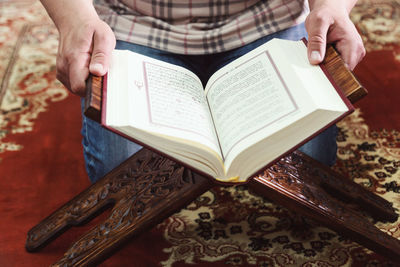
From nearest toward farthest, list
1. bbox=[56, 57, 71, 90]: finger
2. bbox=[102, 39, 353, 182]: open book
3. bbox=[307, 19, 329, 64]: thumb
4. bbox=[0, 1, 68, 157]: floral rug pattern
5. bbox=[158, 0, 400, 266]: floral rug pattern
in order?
bbox=[102, 39, 353, 182]: open book, bbox=[307, 19, 329, 64]: thumb, bbox=[56, 57, 71, 90]: finger, bbox=[158, 0, 400, 266]: floral rug pattern, bbox=[0, 1, 68, 157]: floral rug pattern

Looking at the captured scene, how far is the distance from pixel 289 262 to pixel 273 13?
53cm

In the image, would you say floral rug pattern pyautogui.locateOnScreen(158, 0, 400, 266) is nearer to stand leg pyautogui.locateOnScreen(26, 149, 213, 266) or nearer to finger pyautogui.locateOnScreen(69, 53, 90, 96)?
stand leg pyautogui.locateOnScreen(26, 149, 213, 266)

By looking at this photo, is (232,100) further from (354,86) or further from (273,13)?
(273,13)

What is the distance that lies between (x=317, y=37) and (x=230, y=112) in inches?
8.0

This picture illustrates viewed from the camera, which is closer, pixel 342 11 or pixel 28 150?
pixel 342 11

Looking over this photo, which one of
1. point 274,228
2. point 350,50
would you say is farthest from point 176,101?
point 274,228

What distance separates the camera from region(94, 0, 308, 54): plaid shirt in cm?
101

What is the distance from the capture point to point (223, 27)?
3.31 ft

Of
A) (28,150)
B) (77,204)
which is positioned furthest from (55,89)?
(77,204)

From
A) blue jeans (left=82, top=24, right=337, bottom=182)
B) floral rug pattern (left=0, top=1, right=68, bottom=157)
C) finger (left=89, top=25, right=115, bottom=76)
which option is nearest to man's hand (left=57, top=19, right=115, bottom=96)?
finger (left=89, top=25, right=115, bottom=76)

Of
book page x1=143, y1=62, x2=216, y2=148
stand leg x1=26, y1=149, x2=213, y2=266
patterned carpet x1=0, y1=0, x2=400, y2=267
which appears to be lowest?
patterned carpet x1=0, y1=0, x2=400, y2=267

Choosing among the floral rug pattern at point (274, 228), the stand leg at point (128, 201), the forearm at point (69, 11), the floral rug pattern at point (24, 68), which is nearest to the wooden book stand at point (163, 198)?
the stand leg at point (128, 201)

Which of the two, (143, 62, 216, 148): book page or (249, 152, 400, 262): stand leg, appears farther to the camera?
(249, 152, 400, 262): stand leg

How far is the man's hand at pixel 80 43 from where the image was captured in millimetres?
741
